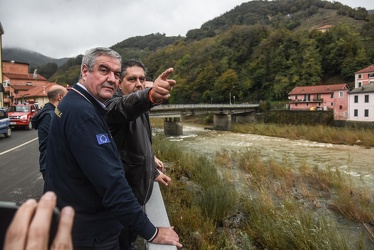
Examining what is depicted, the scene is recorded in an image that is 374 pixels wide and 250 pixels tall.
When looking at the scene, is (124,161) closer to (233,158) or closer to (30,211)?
(30,211)

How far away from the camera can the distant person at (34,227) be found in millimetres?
622

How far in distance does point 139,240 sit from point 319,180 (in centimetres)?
875

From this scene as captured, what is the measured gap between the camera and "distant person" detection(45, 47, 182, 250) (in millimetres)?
1668

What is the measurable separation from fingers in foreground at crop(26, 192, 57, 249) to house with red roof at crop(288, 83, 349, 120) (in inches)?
1972

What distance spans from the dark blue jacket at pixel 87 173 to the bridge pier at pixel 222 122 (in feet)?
157

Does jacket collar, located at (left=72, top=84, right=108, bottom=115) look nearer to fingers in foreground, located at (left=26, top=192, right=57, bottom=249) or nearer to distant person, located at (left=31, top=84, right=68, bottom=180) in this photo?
fingers in foreground, located at (left=26, top=192, right=57, bottom=249)

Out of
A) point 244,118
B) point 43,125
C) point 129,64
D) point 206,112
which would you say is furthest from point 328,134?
point 43,125

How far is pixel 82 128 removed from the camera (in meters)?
1.67

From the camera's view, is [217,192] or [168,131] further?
[168,131]

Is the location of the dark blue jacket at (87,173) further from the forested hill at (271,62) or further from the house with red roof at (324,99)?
the forested hill at (271,62)

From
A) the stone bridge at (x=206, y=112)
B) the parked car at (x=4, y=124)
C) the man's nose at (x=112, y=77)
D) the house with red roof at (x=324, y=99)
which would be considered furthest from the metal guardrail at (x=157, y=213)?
the house with red roof at (x=324, y=99)

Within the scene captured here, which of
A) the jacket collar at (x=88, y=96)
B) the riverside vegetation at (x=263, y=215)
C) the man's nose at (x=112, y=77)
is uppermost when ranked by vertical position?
the man's nose at (x=112, y=77)

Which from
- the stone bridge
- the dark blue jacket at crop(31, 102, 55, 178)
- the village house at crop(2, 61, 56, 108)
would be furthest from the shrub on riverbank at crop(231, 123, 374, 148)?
the village house at crop(2, 61, 56, 108)

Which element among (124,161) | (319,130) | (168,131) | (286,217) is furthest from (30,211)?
(168,131)
